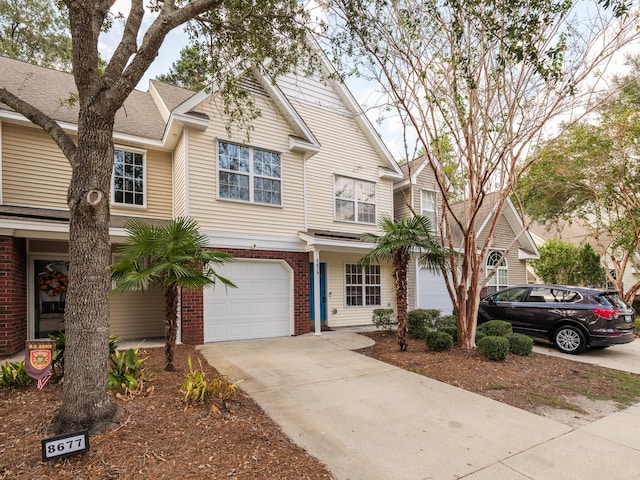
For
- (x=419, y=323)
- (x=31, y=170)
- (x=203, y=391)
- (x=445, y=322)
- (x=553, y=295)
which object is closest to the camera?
(x=203, y=391)

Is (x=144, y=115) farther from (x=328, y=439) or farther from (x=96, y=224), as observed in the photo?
(x=328, y=439)

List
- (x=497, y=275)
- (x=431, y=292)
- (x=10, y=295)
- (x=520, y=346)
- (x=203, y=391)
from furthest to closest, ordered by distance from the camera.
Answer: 1. (x=497, y=275)
2. (x=431, y=292)
3. (x=520, y=346)
4. (x=10, y=295)
5. (x=203, y=391)

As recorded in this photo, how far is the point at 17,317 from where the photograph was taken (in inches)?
307

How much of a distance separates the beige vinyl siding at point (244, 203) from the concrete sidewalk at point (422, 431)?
4113 millimetres

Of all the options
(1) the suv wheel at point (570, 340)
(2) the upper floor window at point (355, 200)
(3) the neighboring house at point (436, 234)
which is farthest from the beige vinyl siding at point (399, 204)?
(1) the suv wheel at point (570, 340)

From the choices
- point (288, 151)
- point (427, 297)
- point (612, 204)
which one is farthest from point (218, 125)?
point (612, 204)

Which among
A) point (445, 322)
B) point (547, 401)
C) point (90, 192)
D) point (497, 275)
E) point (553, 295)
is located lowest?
point (547, 401)

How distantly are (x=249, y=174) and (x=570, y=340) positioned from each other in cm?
909

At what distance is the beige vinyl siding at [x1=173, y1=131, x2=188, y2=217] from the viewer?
8961mm

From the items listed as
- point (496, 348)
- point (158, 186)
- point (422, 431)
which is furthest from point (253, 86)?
point (422, 431)

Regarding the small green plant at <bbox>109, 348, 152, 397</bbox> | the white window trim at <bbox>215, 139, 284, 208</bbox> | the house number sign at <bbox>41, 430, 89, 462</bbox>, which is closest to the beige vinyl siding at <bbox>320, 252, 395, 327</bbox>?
the white window trim at <bbox>215, 139, 284, 208</bbox>

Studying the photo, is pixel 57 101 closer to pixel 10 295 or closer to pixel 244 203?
pixel 10 295

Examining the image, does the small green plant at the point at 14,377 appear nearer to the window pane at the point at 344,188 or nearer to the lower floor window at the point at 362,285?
the lower floor window at the point at 362,285

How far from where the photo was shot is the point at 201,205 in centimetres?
905
